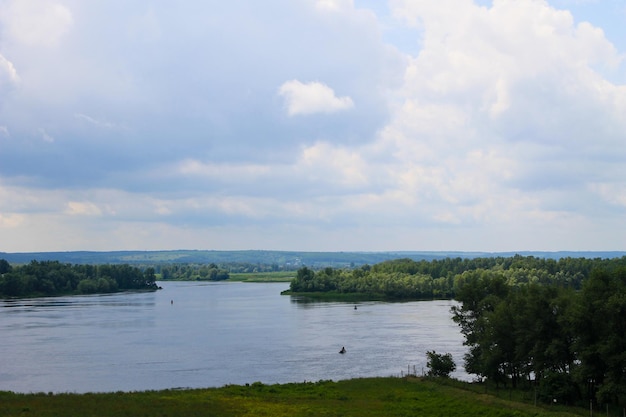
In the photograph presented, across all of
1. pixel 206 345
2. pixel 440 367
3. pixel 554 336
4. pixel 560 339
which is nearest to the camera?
pixel 560 339

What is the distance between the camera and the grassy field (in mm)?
43781

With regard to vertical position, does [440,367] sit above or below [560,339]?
below

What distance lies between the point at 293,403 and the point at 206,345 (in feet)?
137

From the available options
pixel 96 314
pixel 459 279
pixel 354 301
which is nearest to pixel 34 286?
pixel 96 314

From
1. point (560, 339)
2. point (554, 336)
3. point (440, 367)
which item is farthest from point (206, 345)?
point (560, 339)

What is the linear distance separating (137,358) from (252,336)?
75.3 ft

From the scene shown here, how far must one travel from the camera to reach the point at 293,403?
157ft

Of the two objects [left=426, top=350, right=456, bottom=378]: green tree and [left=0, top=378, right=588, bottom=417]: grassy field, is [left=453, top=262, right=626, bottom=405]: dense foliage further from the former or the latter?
[left=0, top=378, right=588, bottom=417]: grassy field

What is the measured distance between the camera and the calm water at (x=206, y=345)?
210ft

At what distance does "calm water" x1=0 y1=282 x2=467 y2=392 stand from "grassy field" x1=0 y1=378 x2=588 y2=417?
8.21m

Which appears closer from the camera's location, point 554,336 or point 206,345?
point 554,336

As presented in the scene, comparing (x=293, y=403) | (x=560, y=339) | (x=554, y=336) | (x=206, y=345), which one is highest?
(x=554, y=336)

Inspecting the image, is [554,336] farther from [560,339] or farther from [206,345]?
[206,345]

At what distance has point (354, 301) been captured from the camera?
6919 inches
